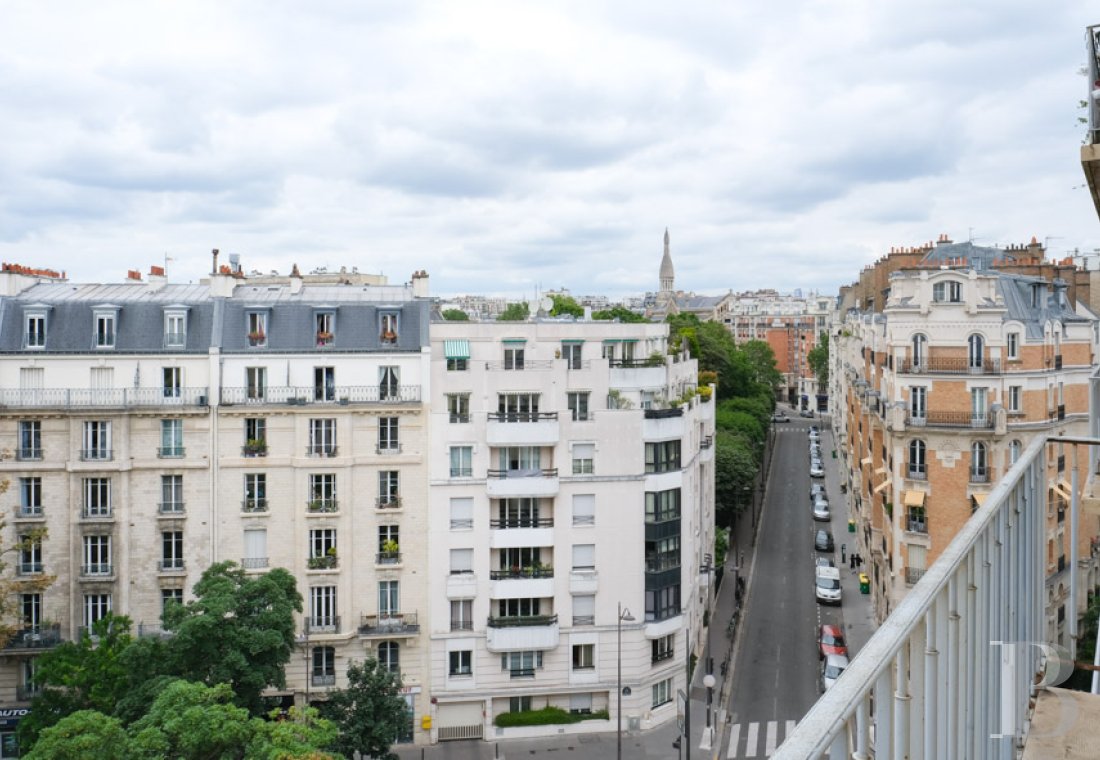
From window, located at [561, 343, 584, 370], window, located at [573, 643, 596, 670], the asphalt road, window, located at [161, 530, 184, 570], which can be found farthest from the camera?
window, located at [561, 343, 584, 370]

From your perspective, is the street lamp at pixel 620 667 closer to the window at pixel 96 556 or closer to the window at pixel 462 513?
the window at pixel 462 513

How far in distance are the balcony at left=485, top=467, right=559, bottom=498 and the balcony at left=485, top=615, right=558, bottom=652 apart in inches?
197

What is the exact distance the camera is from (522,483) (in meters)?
38.2

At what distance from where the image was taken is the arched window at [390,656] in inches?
1522

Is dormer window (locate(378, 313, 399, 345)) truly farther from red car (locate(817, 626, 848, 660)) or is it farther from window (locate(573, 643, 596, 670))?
red car (locate(817, 626, 848, 660))

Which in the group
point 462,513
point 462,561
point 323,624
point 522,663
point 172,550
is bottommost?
point 522,663

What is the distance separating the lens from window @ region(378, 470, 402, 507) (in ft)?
126

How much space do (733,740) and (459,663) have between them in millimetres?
11435

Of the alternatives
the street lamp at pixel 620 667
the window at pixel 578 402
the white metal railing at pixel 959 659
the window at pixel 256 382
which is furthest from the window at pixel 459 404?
the white metal railing at pixel 959 659

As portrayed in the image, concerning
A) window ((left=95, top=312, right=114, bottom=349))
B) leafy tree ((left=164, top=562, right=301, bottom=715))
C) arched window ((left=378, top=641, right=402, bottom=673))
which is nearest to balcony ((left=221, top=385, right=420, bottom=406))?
window ((left=95, top=312, right=114, bottom=349))

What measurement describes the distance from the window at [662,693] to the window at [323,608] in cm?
1369

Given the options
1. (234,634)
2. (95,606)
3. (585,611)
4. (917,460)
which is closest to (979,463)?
(917,460)

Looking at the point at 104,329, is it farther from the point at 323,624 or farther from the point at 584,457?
the point at 584,457

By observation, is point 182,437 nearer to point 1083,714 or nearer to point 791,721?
point 791,721
